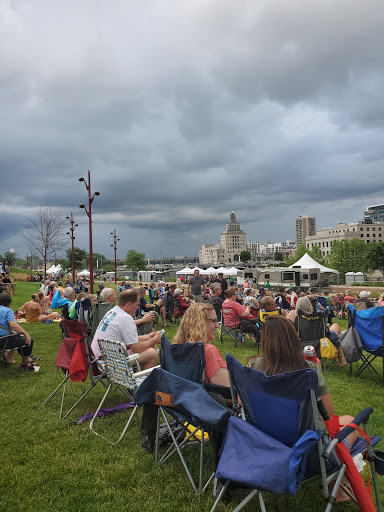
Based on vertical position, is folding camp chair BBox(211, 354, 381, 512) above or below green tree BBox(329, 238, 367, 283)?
below

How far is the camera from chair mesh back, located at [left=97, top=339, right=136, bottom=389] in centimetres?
409

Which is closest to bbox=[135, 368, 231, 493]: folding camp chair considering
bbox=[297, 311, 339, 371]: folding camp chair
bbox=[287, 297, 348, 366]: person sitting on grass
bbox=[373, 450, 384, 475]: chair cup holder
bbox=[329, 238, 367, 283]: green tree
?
bbox=[373, 450, 384, 475]: chair cup holder

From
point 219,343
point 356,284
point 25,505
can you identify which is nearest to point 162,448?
point 25,505

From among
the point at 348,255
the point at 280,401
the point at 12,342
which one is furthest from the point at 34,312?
the point at 348,255

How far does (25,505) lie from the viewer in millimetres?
2918

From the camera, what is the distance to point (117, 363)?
4266mm

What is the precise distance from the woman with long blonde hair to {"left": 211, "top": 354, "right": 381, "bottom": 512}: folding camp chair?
30.8 inches

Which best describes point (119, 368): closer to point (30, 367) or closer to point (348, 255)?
point (30, 367)

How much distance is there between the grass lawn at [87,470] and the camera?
2926 mm

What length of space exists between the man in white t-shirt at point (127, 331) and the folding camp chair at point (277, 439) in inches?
93.0

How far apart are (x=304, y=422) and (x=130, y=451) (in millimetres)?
2115

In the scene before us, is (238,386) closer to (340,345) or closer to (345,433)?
(345,433)

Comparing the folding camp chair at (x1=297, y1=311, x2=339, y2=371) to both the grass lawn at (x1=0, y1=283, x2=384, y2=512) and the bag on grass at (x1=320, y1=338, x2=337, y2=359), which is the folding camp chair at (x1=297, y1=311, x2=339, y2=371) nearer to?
the bag on grass at (x1=320, y1=338, x2=337, y2=359)

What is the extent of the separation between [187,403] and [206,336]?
0.88 metres
